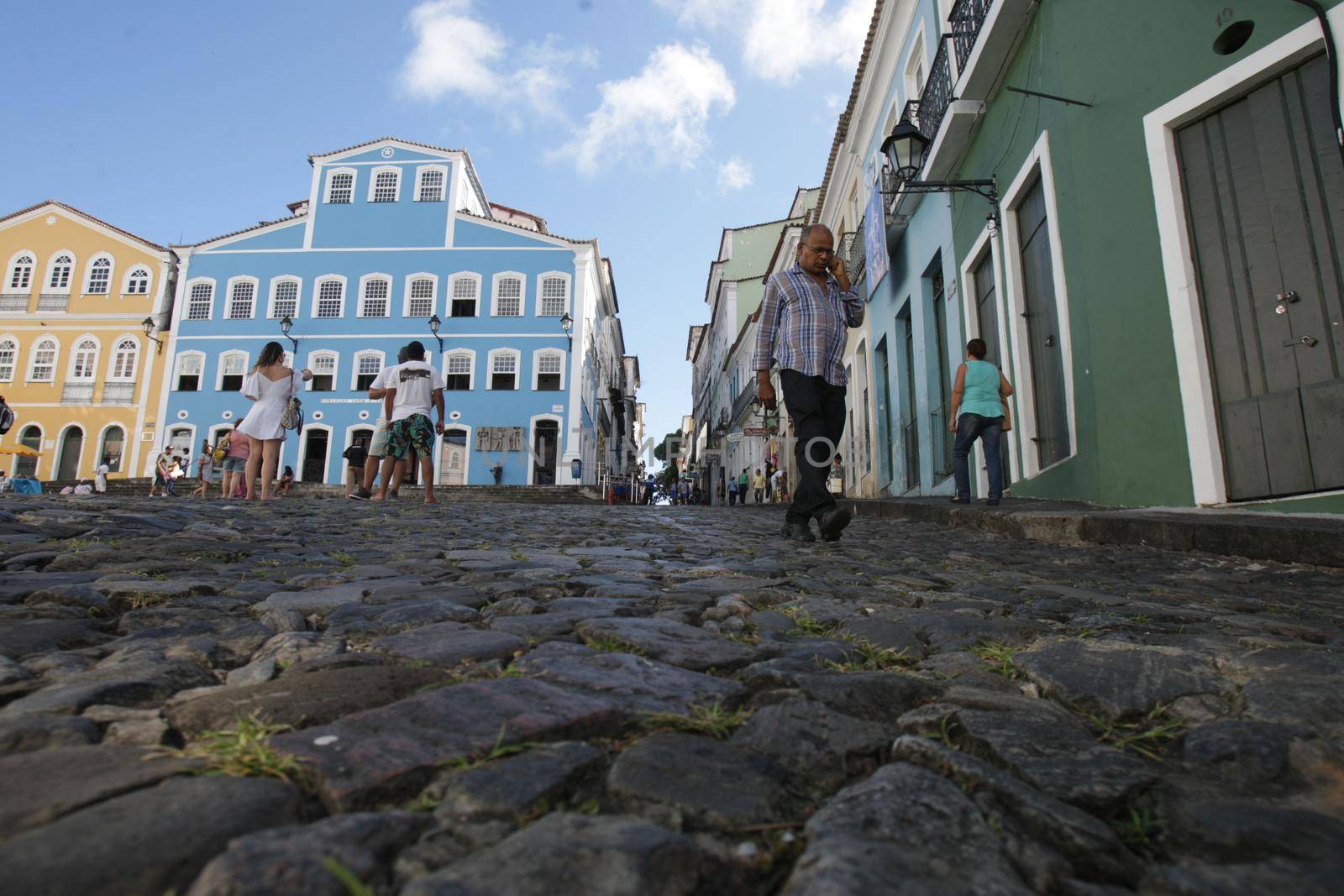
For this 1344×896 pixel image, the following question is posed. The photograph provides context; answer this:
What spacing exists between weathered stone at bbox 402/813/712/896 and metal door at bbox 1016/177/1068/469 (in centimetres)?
744

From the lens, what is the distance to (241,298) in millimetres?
32781

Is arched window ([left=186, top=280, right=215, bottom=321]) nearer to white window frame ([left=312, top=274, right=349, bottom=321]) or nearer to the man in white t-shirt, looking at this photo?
white window frame ([left=312, top=274, right=349, bottom=321])

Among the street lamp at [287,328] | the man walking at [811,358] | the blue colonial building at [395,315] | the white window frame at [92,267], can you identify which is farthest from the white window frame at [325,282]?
the man walking at [811,358]

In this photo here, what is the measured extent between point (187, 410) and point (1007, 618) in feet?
113

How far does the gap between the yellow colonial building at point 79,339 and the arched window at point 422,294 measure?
8.81 metres

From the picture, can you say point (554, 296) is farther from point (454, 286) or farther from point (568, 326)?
point (454, 286)

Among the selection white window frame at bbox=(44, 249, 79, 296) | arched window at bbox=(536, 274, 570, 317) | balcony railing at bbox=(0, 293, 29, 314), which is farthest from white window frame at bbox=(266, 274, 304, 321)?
balcony railing at bbox=(0, 293, 29, 314)

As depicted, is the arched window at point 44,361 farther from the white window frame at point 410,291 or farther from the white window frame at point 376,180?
the white window frame at point 410,291

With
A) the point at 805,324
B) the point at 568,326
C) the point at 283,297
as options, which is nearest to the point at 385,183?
the point at 283,297

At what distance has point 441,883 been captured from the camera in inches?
32.3

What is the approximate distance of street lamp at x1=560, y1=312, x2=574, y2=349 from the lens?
29.9 m

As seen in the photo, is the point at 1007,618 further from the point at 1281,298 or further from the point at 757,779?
the point at 1281,298

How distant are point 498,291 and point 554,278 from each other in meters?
2.14

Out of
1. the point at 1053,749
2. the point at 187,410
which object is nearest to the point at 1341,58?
the point at 1053,749
